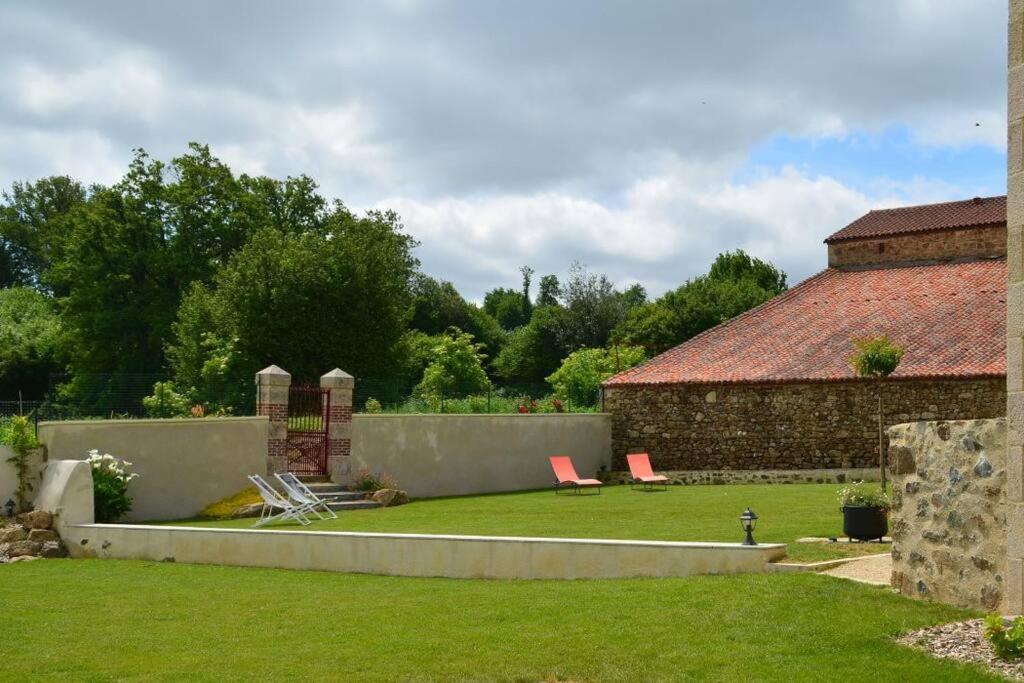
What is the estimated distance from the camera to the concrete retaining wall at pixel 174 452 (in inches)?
739

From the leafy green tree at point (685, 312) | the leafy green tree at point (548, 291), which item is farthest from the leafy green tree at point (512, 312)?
the leafy green tree at point (685, 312)

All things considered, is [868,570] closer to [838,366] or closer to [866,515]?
[866,515]

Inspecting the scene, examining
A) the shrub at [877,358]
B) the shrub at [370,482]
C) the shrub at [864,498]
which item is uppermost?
the shrub at [877,358]

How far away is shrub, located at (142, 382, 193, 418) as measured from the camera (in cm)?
2255

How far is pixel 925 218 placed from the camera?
31734 millimetres

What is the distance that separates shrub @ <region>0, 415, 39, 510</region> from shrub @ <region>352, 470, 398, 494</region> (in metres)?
6.05

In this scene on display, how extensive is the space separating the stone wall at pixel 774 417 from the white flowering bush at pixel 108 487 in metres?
13.1

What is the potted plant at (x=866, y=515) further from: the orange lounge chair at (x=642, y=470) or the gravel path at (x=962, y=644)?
the orange lounge chair at (x=642, y=470)

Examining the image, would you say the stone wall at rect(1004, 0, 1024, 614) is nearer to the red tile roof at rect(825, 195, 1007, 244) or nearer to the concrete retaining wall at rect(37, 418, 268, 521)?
the concrete retaining wall at rect(37, 418, 268, 521)

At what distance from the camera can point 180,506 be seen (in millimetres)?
19969

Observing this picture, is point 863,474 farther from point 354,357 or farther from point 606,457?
point 354,357

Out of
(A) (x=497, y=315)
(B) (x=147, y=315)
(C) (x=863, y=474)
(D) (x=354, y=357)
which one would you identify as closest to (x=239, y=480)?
(C) (x=863, y=474)

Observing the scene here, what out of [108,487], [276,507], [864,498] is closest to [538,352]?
[276,507]

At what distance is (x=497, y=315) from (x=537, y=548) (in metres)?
71.9
